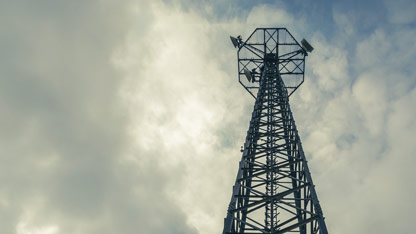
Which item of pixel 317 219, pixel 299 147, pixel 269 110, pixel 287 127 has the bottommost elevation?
pixel 317 219

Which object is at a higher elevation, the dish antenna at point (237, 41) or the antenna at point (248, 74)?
the dish antenna at point (237, 41)

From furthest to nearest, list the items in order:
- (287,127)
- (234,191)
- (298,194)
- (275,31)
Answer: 1. (275,31)
2. (287,127)
3. (298,194)
4. (234,191)

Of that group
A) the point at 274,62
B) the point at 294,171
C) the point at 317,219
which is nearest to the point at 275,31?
the point at 274,62

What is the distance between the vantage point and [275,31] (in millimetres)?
20672

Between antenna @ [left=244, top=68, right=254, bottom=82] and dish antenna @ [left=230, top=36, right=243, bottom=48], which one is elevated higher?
dish antenna @ [left=230, top=36, right=243, bottom=48]

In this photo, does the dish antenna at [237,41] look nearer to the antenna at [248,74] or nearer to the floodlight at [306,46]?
the antenna at [248,74]

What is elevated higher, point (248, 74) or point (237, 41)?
point (237, 41)

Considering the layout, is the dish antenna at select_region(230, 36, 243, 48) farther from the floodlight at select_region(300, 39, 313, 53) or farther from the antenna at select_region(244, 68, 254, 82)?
the floodlight at select_region(300, 39, 313, 53)

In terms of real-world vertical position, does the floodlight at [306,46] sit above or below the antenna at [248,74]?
above

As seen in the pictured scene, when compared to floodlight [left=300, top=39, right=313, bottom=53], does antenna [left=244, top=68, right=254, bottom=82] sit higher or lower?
lower

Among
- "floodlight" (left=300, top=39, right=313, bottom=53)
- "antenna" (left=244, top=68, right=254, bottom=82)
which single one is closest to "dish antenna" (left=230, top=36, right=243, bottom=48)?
"antenna" (left=244, top=68, right=254, bottom=82)

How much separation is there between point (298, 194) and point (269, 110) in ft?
14.7

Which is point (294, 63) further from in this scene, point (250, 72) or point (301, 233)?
point (301, 233)

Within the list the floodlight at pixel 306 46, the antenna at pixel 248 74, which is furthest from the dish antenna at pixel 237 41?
the floodlight at pixel 306 46
